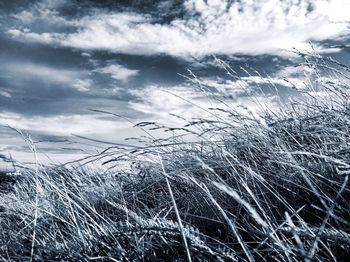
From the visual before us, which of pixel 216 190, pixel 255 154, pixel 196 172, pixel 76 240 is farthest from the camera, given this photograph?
pixel 196 172

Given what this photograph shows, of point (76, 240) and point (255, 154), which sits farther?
point (255, 154)

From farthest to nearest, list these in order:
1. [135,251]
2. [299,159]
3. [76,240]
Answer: [299,159] → [76,240] → [135,251]

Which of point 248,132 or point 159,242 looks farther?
point 248,132

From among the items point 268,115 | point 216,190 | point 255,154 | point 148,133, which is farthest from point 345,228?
point 268,115

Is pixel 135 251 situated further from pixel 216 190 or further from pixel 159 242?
pixel 216 190

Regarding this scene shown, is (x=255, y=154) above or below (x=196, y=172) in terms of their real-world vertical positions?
above

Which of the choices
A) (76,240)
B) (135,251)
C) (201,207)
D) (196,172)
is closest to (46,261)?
(76,240)

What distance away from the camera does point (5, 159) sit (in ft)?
4.36

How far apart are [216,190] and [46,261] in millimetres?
762

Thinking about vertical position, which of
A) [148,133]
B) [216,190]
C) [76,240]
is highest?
[148,133]

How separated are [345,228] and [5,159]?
1272 mm

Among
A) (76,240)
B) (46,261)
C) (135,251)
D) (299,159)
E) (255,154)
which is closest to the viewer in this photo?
(135,251)

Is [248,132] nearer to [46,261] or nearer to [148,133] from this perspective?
[148,133]

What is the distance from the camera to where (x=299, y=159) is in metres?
1.66
